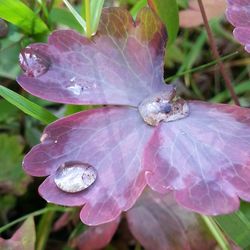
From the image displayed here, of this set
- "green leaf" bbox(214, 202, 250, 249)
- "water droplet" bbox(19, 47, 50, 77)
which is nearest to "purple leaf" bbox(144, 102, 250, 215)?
"green leaf" bbox(214, 202, 250, 249)

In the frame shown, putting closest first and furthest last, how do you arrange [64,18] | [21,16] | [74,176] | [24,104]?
[74,176]
[24,104]
[21,16]
[64,18]

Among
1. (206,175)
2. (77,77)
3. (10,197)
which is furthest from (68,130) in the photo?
(10,197)

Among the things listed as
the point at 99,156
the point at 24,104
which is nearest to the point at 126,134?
the point at 99,156

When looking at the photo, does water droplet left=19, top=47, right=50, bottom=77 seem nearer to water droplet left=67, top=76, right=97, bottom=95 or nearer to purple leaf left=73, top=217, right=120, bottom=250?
water droplet left=67, top=76, right=97, bottom=95

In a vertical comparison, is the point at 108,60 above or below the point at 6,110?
above

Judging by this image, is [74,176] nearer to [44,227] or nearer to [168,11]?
[44,227]

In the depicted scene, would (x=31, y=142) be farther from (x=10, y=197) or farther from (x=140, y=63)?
(x=140, y=63)
